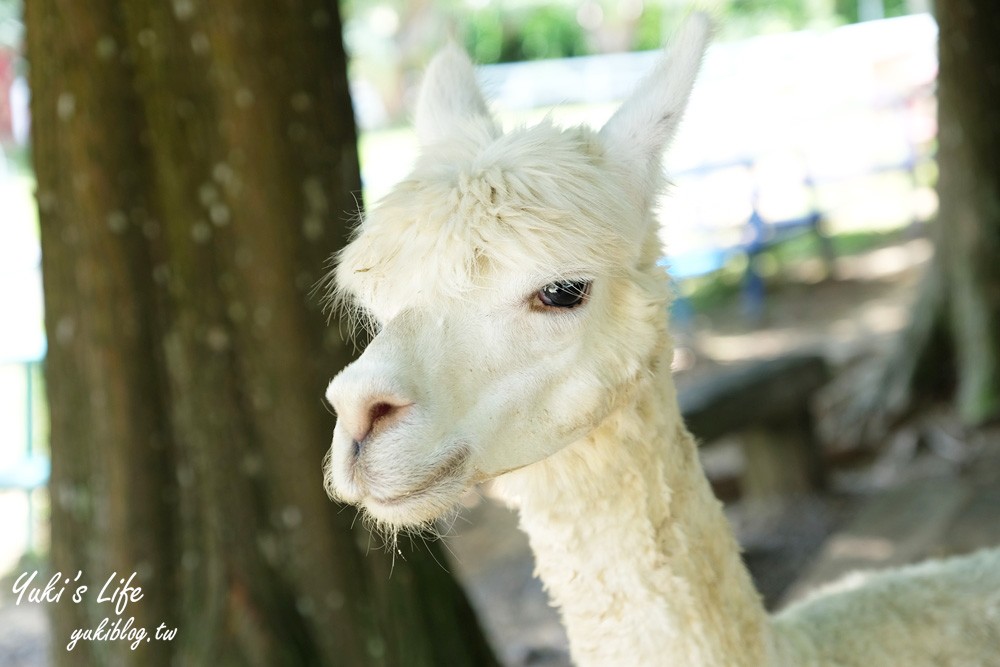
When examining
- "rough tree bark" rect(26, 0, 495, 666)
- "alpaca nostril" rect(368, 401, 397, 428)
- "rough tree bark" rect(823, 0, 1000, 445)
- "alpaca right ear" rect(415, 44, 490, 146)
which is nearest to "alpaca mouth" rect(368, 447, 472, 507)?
"alpaca nostril" rect(368, 401, 397, 428)

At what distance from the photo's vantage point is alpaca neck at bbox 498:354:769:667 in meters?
1.81

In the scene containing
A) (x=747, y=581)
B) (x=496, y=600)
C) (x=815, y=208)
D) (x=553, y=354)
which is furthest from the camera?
(x=815, y=208)

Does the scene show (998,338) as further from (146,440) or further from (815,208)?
(815,208)

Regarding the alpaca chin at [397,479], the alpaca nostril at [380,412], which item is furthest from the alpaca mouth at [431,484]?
the alpaca nostril at [380,412]

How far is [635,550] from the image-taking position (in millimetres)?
1811

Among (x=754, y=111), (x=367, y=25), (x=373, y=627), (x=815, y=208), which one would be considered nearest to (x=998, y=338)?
(x=373, y=627)

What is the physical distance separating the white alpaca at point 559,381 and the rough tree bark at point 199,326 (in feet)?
2.72

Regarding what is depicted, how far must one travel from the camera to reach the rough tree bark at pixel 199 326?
2.71 meters

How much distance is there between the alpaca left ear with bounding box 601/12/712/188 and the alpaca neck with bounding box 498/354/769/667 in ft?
1.25

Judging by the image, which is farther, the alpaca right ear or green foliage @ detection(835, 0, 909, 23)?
green foliage @ detection(835, 0, 909, 23)

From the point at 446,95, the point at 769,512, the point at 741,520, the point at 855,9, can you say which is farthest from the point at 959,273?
the point at 855,9

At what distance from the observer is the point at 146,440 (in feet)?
9.15

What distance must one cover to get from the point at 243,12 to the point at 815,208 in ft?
35.5

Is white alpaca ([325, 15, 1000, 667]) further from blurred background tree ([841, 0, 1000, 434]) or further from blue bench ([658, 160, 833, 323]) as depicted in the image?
blue bench ([658, 160, 833, 323])
